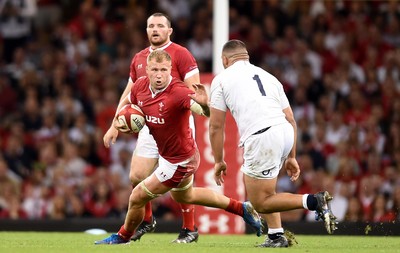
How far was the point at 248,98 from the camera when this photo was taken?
10.1 meters

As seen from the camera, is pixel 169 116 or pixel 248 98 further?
pixel 169 116

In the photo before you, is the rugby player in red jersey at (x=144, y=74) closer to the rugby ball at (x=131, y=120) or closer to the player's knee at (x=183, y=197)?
the player's knee at (x=183, y=197)

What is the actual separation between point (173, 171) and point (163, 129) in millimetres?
399

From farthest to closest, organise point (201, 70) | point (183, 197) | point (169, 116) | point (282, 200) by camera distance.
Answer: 1. point (201, 70)
2. point (183, 197)
3. point (169, 116)
4. point (282, 200)

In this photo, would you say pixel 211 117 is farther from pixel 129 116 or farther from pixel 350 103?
pixel 350 103

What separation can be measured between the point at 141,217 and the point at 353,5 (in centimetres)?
957

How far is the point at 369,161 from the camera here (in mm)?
16500

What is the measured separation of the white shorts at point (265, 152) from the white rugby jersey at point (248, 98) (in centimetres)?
7

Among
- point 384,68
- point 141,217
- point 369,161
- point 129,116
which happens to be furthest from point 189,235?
point 384,68

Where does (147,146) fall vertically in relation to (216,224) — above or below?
above

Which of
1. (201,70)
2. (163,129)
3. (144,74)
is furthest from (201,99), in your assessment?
(201,70)

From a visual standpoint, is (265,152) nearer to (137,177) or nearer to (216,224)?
(137,177)

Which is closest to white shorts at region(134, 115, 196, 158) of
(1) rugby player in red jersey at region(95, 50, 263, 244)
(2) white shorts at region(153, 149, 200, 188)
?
(1) rugby player in red jersey at region(95, 50, 263, 244)

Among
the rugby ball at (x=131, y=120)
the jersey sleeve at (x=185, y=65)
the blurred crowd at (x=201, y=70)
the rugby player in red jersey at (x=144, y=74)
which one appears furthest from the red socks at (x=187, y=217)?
the blurred crowd at (x=201, y=70)
